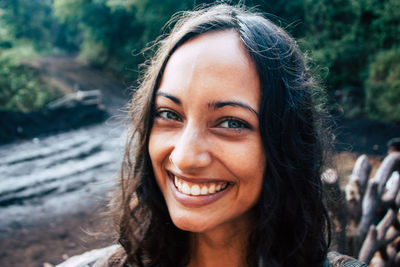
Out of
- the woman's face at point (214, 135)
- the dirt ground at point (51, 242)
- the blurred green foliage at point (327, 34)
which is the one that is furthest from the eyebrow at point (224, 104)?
the blurred green foliage at point (327, 34)

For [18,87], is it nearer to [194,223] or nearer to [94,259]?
[94,259]

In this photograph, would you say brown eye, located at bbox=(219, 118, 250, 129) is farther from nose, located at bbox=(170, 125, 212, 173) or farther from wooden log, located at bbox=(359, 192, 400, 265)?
wooden log, located at bbox=(359, 192, 400, 265)

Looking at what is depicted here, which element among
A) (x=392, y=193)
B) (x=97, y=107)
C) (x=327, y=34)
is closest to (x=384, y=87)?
(x=327, y=34)

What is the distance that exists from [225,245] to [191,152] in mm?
515

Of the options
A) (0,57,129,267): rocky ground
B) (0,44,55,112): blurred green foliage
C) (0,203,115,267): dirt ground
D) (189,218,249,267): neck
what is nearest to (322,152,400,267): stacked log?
(189,218,249,267): neck

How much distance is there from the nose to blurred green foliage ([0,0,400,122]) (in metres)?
5.20

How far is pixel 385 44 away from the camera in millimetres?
11023

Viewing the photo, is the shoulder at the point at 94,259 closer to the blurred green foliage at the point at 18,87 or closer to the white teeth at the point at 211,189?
the white teeth at the point at 211,189

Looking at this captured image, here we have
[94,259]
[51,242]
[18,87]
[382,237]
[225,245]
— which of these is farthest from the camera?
[18,87]

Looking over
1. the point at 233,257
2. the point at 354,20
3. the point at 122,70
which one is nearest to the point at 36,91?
the point at 122,70

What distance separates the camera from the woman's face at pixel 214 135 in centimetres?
125

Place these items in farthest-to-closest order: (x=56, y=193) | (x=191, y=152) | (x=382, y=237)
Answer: (x=56, y=193), (x=382, y=237), (x=191, y=152)

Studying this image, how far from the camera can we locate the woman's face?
1246 millimetres

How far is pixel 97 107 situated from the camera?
1228cm
